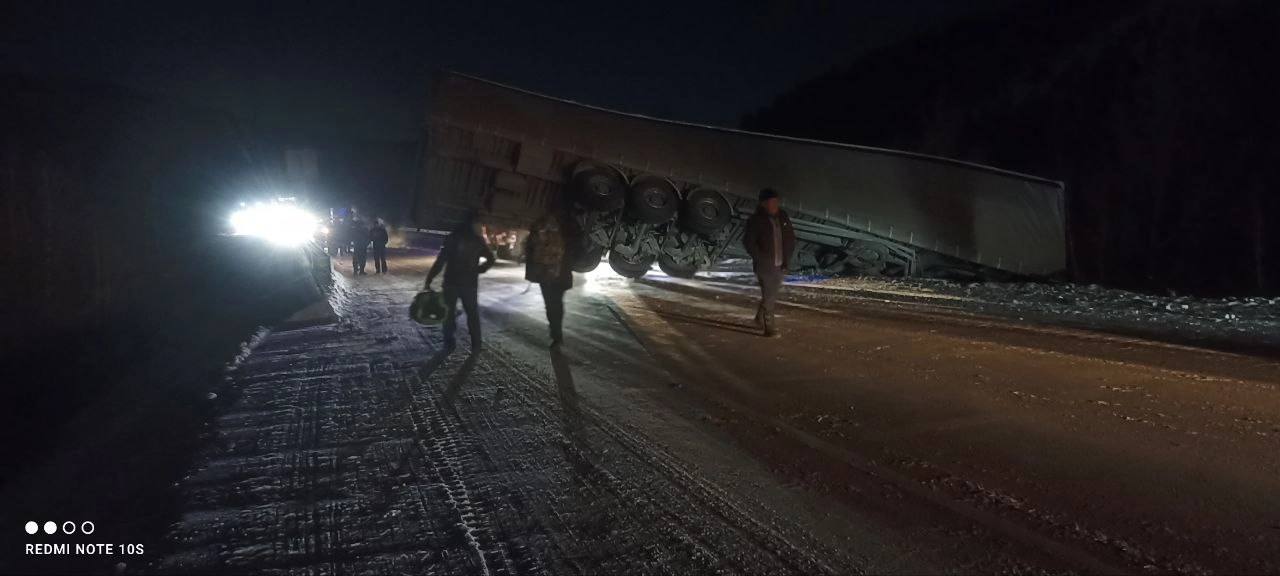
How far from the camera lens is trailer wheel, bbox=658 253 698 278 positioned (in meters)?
16.0

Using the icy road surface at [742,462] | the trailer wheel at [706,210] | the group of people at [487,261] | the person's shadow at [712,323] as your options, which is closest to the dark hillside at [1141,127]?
the trailer wheel at [706,210]

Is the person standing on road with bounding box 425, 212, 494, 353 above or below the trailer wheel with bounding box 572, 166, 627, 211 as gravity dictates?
below

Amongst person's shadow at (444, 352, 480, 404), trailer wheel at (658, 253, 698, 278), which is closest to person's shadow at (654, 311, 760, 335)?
person's shadow at (444, 352, 480, 404)

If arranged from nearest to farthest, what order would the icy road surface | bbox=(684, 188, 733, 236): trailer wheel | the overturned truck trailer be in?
1. the icy road surface
2. the overturned truck trailer
3. bbox=(684, 188, 733, 236): trailer wheel

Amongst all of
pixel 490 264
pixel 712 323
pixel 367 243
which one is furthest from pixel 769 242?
pixel 367 243

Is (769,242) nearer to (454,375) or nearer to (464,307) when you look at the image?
(464,307)

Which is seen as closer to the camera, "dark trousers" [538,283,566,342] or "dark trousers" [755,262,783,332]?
"dark trousers" [538,283,566,342]

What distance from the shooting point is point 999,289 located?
45.3 ft

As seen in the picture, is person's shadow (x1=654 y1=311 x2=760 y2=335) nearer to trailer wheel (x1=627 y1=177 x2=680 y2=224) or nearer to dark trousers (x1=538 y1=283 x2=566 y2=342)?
dark trousers (x1=538 y1=283 x2=566 y2=342)

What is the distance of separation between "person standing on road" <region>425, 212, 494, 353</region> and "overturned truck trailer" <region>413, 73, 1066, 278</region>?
6.18 meters

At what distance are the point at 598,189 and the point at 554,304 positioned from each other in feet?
21.4

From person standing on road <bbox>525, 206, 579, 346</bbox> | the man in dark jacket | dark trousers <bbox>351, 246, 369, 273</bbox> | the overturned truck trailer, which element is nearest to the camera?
person standing on road <bbox>525, 206, 579, 346</bbox>

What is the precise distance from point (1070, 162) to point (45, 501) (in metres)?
34.1

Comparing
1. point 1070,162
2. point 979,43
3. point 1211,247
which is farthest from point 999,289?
point 979,43
